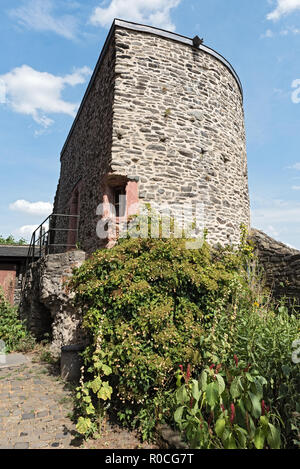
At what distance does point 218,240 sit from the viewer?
280 inches

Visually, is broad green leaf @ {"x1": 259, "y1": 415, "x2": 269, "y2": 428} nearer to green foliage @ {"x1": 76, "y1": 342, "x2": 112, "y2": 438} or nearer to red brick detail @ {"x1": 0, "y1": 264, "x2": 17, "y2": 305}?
green foliage @ {"x1": 76, "y1": 342, "x2": 112, "y2": 438}

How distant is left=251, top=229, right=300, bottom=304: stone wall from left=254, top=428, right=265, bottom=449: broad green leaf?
416cm

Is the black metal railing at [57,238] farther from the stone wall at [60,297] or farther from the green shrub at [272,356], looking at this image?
the green shrub at [272,356]

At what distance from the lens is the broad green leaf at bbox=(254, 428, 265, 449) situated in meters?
2.27

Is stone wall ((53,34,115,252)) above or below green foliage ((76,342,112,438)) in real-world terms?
above

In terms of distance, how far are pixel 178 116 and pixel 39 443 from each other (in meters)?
6.69

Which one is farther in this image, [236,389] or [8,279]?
[8,279]

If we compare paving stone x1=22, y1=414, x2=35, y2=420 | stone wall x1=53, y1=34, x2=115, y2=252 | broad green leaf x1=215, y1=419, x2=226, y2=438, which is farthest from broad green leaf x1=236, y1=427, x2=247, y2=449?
stone wall x1=53, y1=34, x2=115, y2=252

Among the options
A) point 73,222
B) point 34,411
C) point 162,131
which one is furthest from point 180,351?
point 73,222

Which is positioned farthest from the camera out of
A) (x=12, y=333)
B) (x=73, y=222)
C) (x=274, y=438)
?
(x=73, y=222)

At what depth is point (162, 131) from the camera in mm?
6707

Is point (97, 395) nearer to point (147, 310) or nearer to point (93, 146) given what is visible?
point (147, 310)

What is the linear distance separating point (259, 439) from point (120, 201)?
523 cm
